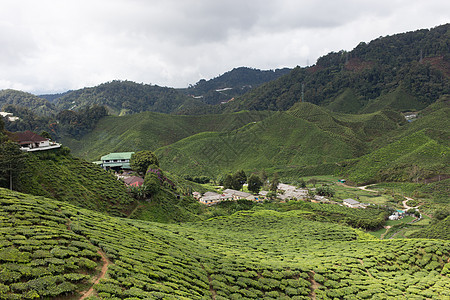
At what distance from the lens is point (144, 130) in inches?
6176

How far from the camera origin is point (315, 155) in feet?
417

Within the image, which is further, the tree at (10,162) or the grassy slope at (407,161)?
the grassy slope at (407,161)

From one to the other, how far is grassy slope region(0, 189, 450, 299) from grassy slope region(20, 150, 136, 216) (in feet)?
37.6

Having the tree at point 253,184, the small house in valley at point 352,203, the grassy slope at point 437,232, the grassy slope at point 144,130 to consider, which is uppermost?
the grassy slope at point 144,130

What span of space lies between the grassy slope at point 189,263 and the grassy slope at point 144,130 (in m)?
118

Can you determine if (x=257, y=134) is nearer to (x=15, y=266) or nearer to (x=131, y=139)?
(x=131, y=139)

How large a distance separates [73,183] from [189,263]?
26597 millimetres

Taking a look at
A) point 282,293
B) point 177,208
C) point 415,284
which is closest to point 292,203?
point 177,208

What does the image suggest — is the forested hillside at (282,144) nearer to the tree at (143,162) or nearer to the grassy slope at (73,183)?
the tree at (143,162)

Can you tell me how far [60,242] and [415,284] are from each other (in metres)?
30.4

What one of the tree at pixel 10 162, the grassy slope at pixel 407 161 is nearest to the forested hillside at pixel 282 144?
the grassy slope at pixel 407 161

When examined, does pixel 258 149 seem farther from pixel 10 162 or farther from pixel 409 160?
pixel 10 162

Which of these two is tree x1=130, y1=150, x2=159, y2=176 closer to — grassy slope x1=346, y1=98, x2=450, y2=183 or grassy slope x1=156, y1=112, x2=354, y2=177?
grassy slope x1=156, y1=112, x2=354, y2=177

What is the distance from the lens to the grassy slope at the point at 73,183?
33438mm
